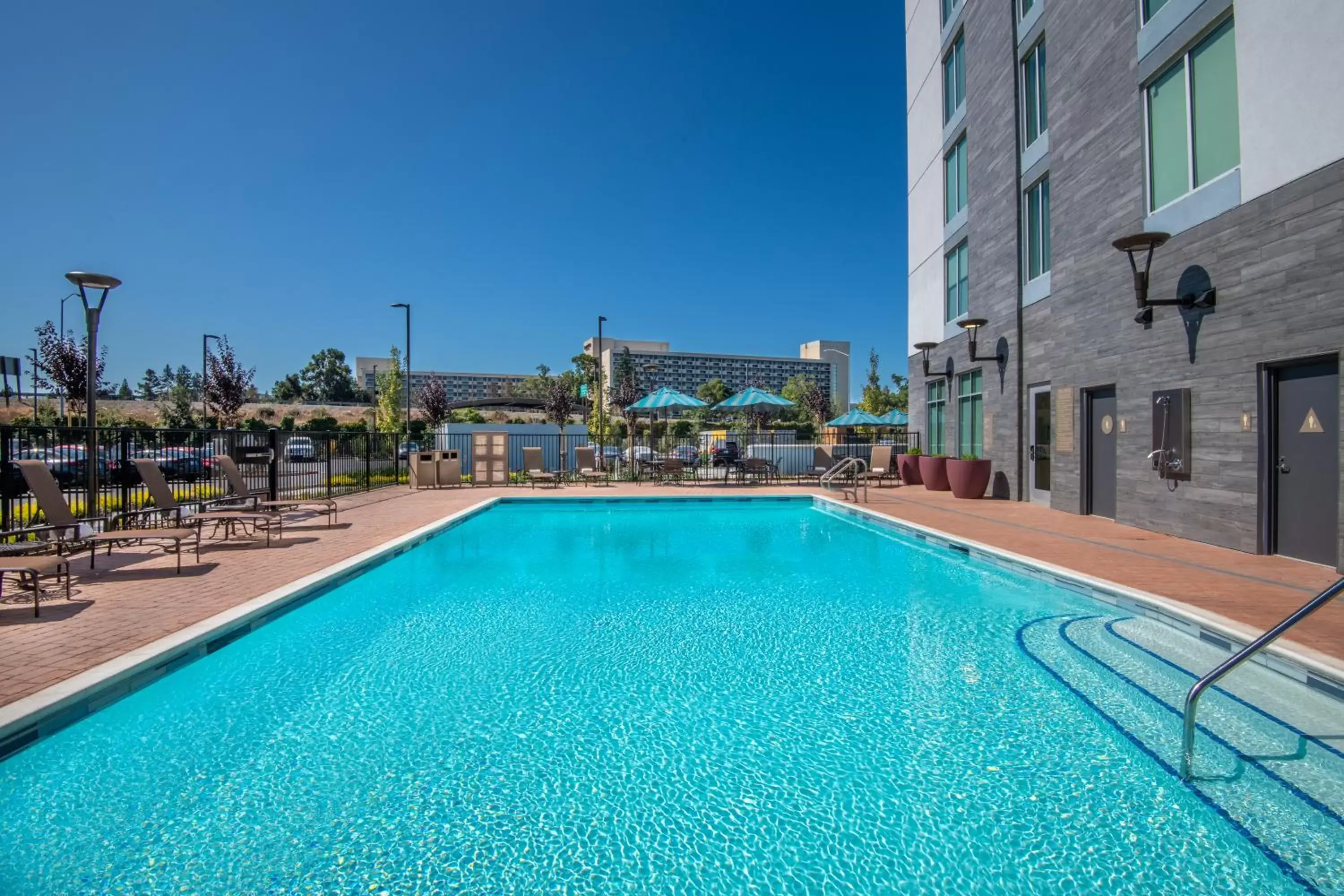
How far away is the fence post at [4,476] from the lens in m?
5.75

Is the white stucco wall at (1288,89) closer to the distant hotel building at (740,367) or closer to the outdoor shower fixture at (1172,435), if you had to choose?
the outdoor shower fixture at (1172,435)

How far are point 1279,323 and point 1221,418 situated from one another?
116cm

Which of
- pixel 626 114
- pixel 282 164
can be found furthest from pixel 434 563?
pixel 626 114

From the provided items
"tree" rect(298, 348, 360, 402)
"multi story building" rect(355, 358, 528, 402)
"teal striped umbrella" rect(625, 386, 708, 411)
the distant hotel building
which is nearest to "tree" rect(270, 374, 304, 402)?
"tree" rect(298, 348, 360, 402)

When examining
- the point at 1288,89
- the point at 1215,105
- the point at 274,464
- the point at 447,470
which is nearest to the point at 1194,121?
the point at 1215,105

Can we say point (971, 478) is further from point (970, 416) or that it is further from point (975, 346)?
point (975, 346)

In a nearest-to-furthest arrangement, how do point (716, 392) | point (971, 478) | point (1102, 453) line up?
point (1102, 453), point (971, 478), point (716, 392)

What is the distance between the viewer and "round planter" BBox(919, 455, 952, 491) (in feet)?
45.3

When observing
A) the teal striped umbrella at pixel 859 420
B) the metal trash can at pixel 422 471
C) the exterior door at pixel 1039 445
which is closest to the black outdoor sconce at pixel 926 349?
the exterior door at pixel 1039 445

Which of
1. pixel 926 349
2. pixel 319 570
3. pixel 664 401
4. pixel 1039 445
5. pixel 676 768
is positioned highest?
pixel 926 349

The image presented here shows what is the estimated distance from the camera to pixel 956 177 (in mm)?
14617

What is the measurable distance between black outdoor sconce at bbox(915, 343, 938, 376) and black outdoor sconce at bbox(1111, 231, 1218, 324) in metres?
6.33

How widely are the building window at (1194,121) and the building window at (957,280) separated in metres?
6.00

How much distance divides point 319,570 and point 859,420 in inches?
657
